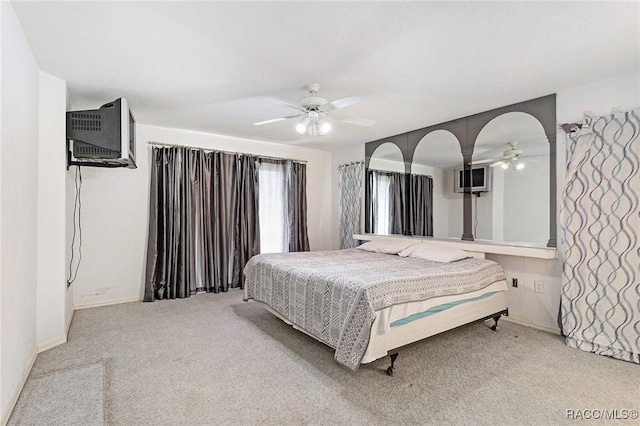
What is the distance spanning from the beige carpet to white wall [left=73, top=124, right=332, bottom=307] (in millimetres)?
1034

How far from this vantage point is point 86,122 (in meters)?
2.95

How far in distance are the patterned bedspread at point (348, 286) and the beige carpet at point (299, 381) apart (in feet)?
0.91

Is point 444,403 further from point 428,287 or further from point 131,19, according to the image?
point 131,19

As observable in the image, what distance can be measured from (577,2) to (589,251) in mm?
2020

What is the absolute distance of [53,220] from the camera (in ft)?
8.95

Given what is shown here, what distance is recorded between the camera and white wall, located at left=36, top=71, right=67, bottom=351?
266cm

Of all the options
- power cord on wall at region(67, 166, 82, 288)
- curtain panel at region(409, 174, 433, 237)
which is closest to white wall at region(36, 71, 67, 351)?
power cord on wall at region(67, 166, 82, 288)

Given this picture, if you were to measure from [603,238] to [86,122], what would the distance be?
471cm

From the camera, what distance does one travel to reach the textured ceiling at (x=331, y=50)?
73.7 inches

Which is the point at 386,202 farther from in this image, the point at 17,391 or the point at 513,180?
the point at 17,391

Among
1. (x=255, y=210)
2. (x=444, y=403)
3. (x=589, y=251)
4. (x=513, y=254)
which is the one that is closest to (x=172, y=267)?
(x=255, y=210)

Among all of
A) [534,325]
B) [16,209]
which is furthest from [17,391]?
[534,325]

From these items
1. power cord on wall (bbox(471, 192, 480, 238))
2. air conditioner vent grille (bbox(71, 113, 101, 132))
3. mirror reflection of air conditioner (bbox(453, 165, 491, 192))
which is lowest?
power cord on wall (bbox(471, 192, 480, 238))

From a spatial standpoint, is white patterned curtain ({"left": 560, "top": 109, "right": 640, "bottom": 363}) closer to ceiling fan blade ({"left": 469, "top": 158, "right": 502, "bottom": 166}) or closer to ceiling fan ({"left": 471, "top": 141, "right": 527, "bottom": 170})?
ceiling fan ({"left": 471, "top": 141, "right": 527, "bottom": 170})
